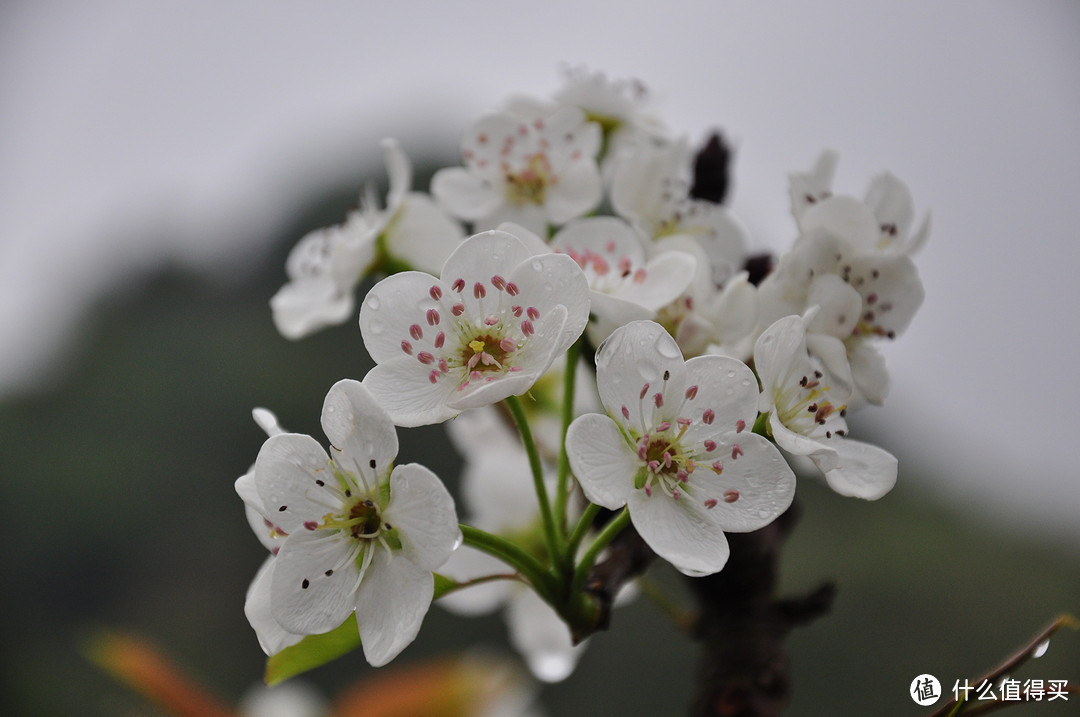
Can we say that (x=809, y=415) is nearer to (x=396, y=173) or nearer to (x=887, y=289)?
(x=887, y=289)

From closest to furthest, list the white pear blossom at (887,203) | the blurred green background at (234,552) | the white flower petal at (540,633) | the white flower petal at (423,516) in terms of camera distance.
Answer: the white flower petal at (423,516) < the white pear blossom at (887,203) < the white flower petal at (540,633) < the blurred green background at (234,552)

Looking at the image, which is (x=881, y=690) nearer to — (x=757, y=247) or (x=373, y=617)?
(x=757, y=247)

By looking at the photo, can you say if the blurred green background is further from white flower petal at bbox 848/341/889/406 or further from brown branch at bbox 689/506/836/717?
white flower petal at bbox 848/341/889/406

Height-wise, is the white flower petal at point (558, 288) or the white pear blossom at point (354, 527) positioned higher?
the white flower petal at point (558, 288)

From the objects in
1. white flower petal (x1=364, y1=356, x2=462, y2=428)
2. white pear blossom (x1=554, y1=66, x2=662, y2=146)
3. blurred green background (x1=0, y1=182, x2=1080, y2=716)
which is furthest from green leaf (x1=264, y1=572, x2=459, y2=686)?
blurred green background (x1=0, y1=182, x2=1080, y2=716)

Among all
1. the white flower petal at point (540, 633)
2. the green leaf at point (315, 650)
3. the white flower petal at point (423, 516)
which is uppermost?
the white flower petal at point (423, 516)

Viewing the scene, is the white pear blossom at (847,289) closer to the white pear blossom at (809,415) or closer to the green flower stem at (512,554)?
the white pear blossom at (809,415)

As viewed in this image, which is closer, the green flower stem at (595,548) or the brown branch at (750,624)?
the green flower stem at (595,548)

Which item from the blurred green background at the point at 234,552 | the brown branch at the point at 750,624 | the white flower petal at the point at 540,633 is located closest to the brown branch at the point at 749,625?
the brown branch at the point at 750,624
